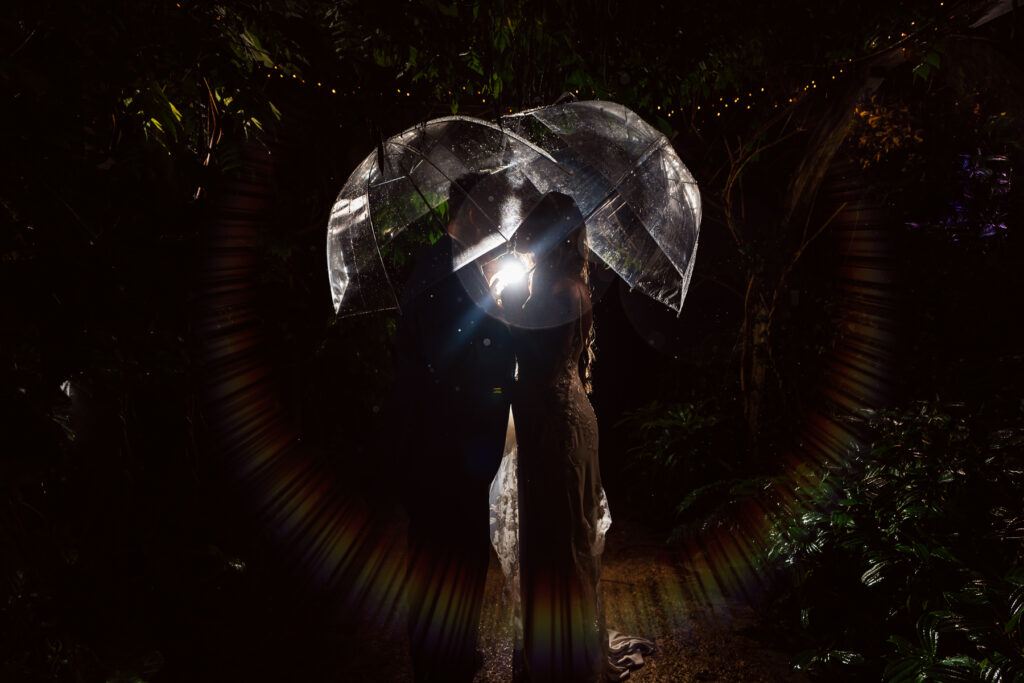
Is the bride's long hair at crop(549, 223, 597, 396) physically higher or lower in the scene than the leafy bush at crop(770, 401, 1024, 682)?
higher

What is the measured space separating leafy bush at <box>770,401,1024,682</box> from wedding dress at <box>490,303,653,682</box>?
46.5 inches

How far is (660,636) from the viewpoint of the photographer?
13.1ft

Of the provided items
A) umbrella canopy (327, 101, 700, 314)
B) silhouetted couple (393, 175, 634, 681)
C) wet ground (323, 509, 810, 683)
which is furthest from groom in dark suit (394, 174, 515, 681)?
wet ground (323, 509, 810, 683)

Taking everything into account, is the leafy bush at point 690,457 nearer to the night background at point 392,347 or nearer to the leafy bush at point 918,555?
the night background at point 392,347

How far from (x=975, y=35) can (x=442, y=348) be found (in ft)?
16.7

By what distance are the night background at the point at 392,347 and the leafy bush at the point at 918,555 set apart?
0.06 feet

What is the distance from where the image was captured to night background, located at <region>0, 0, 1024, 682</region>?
85.6 inches

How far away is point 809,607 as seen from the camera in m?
3.62

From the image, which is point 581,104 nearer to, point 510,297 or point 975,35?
point 510,297

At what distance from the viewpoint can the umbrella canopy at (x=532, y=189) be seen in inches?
117

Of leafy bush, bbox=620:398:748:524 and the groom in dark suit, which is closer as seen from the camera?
the groom in dark suit

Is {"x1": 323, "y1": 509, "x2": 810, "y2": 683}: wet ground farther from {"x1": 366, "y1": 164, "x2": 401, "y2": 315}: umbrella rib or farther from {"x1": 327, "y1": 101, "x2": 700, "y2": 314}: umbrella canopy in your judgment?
{"x1": 327, "y1": 101, "x2": 700, "y2": 314}: umbrella canopy

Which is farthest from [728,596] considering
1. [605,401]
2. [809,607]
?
[605,401]

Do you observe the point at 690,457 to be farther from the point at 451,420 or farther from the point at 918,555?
the point at 451,420
